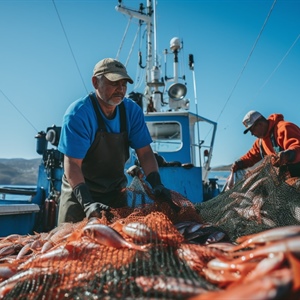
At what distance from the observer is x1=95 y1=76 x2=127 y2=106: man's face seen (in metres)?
3.28

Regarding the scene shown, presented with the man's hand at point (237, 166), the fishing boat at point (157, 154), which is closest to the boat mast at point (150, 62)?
the fishing boat at point (157, 154)

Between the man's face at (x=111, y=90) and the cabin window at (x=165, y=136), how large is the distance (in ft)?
17.8

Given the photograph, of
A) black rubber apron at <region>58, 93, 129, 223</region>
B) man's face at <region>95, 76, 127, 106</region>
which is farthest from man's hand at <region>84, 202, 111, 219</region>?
man's face at <region>95, 76, 127, 106</region>

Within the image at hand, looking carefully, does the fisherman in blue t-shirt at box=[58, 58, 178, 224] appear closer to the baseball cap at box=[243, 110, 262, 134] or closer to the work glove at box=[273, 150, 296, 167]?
the work glove at box=[273, 150, 296, 167]

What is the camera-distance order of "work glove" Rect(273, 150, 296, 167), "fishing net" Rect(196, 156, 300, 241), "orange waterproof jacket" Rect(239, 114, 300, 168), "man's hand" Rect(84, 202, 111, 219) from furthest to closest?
1. "orange waterproof jacket" Rect(239, 114, 300, 168)
2. "work glove" Rect(273, 150, 296, 167)
3. "fishing net" Rect(196, 156, 300, 241)
4. "man's hand" Rect(84, 202, 111, 219)

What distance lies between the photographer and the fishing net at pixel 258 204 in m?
2.78

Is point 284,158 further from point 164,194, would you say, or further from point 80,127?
point 80,127

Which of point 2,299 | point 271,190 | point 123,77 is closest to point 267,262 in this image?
point 2,299

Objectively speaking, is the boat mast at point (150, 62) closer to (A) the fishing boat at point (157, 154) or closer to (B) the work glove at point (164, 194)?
(A) the fishing boat at point (157, 154)

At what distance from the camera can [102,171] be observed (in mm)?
3555

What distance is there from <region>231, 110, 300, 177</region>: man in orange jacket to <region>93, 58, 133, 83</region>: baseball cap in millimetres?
2174

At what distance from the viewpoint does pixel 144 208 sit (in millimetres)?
2877

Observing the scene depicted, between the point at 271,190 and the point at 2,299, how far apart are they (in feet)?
9.13

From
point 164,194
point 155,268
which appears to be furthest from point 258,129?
point 155,268
